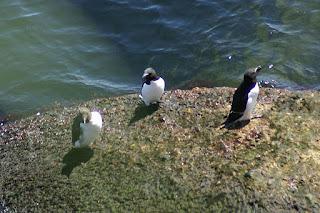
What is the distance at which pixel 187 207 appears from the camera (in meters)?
4.93

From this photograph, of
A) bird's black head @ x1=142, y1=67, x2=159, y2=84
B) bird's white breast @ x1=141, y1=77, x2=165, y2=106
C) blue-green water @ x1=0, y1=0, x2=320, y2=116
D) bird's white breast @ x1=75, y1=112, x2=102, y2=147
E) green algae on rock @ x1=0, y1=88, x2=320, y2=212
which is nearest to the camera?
green algae on rock @ x1=0, y1=88, x2=320, y2=212

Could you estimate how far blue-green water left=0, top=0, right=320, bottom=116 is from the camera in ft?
34.5

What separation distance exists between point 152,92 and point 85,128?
1727mm

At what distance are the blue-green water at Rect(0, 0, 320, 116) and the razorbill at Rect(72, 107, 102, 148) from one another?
4088 mm

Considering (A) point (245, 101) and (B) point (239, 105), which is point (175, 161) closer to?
(B) point (239, 105)

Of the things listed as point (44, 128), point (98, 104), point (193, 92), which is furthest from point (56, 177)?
point (193, 92)

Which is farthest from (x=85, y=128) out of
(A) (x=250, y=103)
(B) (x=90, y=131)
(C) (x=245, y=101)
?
(A) (x=250, y=103)

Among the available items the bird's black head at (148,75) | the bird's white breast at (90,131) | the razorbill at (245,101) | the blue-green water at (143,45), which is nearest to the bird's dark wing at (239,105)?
the razorbill at (245,101)

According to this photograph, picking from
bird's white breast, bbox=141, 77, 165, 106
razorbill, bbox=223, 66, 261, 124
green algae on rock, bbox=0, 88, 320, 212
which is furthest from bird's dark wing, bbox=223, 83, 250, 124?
bird's white breast, bbox=141, 77, 165, 106

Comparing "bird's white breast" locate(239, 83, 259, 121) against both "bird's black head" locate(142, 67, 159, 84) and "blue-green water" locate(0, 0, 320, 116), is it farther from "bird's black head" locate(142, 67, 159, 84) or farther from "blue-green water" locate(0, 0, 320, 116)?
"blue-green water" locate(0, 0, 320, 116)

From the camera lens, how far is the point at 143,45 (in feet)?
40.3

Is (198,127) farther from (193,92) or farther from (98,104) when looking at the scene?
(98,104)

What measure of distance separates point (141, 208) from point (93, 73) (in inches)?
276

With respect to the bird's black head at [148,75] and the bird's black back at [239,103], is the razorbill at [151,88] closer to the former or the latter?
the bird's black head at [148,75]
